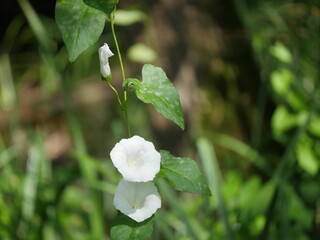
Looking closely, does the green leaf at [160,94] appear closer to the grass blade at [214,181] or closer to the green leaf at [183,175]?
the green leaf at [183,175]

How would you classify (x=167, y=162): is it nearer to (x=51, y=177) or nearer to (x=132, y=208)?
(x=132, y=208)

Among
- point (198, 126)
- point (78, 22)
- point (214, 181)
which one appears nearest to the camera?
point (78, 22)

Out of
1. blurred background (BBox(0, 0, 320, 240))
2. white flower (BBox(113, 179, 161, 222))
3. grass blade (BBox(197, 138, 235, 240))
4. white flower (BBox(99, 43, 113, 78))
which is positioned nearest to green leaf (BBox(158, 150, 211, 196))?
white flower (BBox(113, 179, 161, 222))

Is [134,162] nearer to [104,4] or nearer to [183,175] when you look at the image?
[183,175]

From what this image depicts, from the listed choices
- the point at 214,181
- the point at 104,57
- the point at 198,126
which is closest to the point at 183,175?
the point at 104,57

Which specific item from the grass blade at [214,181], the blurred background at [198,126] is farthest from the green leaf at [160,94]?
the grass blade at [214,181]

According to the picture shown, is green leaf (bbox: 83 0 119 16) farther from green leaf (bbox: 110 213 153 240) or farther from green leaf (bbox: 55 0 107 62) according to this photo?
green leaf (bbox: 110 213 153 240)

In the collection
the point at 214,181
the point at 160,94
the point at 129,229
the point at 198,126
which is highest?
the point at 160,94
